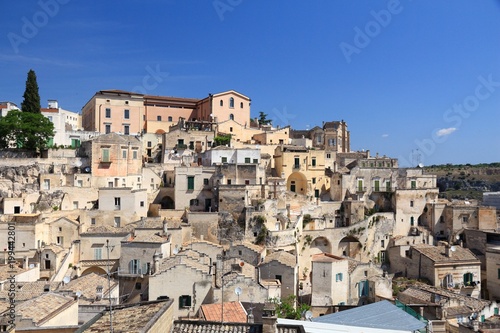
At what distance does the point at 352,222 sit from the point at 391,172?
8.37 m

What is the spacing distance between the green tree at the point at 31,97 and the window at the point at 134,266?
1114 inches

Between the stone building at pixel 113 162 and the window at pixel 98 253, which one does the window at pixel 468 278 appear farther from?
the stone building at pixel 113 162

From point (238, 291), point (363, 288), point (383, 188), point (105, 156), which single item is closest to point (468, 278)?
point (363, 288)

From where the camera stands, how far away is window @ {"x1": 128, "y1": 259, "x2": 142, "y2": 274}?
28.0 m

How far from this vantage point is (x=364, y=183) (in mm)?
47094

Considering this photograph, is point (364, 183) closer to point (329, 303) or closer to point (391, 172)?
point (391, 172)

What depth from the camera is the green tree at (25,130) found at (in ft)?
146

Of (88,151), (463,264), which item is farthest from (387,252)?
(88,151)

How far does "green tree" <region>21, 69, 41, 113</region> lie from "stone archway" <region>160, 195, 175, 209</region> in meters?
18.2

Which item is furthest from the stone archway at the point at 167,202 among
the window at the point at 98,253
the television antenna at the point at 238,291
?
the television antenna at the point at 238,291

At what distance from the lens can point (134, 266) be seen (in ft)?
92.3

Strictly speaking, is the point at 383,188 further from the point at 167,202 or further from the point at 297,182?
the point at 167,202

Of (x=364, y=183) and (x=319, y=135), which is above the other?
(x=319, y=135)

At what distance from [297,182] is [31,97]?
2934 cm
